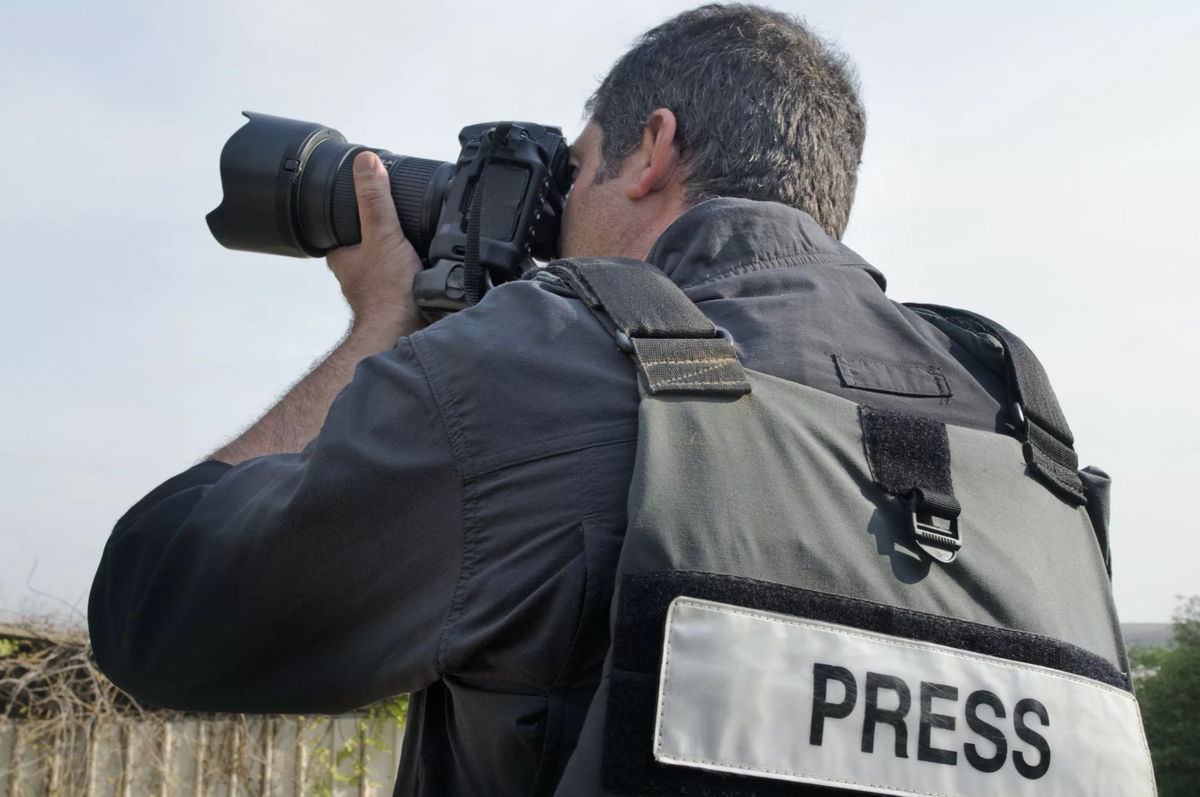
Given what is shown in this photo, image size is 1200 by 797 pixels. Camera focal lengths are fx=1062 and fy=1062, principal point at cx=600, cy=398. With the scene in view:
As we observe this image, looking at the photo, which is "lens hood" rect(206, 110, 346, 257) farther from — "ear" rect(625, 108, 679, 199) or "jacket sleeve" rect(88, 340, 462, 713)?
"jacket sleeve" rect(88, 340, 462, 713)

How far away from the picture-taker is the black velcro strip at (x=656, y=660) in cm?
95

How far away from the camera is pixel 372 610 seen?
1.12 m

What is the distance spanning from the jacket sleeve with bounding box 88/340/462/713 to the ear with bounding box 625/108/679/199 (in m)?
0.58

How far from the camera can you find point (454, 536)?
42.5 inches

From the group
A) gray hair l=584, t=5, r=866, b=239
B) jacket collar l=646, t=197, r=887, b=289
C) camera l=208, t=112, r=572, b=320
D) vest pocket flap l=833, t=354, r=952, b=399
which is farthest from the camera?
camera l=208, t=112, r=572, b=320

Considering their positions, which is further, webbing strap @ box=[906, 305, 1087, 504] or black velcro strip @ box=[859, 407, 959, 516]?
webbing strap @ box=[906, 305, 1087, 504]

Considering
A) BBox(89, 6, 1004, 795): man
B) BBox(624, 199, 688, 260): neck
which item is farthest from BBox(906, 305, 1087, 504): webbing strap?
BBox(624, 199, 688, 260): neck

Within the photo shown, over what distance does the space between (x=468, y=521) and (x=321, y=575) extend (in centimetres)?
18

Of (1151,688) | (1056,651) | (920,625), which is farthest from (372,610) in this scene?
(1151,688)

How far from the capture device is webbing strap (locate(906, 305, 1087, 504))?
4.13 ft

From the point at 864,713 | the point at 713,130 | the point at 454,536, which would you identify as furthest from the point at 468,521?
the point at 713,130

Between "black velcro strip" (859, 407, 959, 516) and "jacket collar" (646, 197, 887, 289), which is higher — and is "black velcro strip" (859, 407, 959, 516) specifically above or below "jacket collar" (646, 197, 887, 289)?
below

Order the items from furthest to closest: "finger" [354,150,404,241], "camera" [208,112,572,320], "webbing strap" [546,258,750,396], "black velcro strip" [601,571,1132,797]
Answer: "finger" [354,150,404,241], "camera" [208,112,572,320], "webbing strap" [546,258,750,396], "black velcro strip" [601,571,1132,797]

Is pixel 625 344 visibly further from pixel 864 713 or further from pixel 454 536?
pixel 864 713
